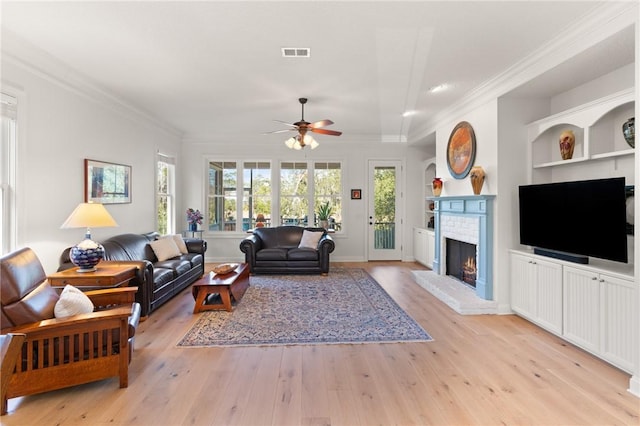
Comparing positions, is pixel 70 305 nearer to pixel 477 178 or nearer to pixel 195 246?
pixel 195 246

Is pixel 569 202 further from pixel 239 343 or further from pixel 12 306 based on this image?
pixel 12 306

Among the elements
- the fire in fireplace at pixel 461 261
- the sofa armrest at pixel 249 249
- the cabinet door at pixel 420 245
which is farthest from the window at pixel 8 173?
the cabinet door at pixel 420 245

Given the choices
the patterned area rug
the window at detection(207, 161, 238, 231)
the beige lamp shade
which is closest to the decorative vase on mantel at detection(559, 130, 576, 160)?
the patterned area rug

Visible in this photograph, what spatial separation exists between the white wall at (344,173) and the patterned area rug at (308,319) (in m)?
2.37

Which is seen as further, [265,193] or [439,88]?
[265,193]

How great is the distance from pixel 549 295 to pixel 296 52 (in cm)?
347

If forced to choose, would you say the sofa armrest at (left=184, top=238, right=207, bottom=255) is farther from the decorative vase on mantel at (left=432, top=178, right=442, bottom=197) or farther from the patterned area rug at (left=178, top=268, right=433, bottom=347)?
the decorative vase on mantel at (left=432, top=178, right=442, bottom=197)

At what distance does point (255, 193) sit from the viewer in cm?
747

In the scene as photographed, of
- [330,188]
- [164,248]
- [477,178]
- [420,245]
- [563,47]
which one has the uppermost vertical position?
[563,47]

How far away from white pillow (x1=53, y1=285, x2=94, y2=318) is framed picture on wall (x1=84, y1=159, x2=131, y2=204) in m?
2.08

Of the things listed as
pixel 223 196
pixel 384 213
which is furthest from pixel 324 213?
pixel 223 196

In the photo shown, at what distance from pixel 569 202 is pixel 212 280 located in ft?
13.0

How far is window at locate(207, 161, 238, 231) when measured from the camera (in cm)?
746

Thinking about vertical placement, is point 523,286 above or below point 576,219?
below
